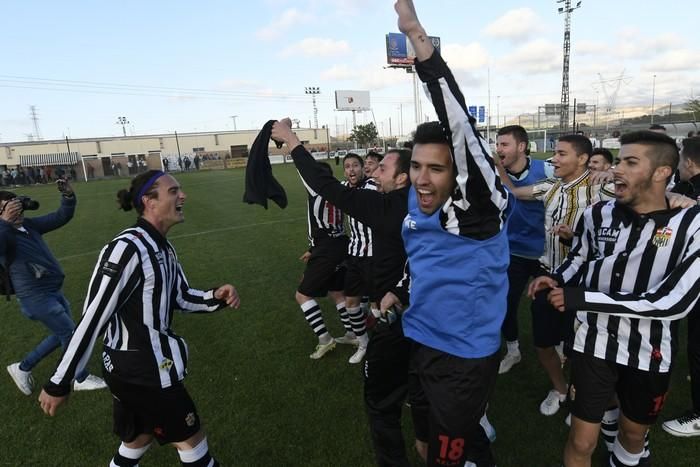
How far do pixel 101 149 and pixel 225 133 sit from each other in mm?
18479

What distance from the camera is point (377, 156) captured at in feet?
21.0

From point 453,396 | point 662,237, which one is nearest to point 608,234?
point 662,237

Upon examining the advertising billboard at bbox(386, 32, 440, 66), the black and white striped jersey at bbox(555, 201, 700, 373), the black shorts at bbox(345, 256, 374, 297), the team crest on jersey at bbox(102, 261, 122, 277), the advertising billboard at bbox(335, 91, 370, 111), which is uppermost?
the advertising billboard at bbox(386, 32, 440, 66)

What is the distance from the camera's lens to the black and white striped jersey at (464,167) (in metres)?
1.96

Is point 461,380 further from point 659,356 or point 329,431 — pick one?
point 329,431

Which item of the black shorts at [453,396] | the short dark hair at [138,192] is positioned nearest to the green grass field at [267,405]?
the black shorts at [453,396]

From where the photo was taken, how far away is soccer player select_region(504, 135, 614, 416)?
385cm

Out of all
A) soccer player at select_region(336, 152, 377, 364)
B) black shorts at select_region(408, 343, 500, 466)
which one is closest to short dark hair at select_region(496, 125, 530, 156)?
soccer player at select_region(336, 152, 377, 364)

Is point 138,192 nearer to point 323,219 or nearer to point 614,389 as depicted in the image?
point 323,219

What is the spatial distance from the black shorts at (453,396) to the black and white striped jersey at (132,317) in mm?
1539

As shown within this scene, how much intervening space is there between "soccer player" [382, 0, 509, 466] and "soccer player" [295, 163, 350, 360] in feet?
9.72

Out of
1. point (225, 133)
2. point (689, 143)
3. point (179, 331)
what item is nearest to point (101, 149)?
point (225, 133)

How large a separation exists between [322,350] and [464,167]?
12.6 feet

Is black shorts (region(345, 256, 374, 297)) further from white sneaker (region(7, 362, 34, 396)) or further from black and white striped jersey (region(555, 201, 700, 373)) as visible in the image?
white sneaker (region(7, 362, 34, 396))
